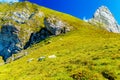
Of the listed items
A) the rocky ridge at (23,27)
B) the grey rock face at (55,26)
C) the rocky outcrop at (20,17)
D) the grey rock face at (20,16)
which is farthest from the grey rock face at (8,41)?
the grey rock face at (55,26)

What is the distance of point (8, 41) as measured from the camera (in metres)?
145

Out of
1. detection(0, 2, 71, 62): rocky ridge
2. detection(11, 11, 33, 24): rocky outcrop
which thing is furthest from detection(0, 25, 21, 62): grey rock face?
detection(11, 11, 33, 24): rocky outcrop

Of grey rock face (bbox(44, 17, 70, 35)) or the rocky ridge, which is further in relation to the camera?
the rocky ridge

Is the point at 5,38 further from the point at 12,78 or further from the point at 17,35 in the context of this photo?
the point at 12,78

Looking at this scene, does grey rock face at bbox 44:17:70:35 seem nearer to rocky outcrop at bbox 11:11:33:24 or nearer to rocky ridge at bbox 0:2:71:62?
rocky ridge at bbox 0:2:71:62

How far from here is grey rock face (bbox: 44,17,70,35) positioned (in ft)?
366

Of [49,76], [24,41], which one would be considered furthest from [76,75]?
[24,41]

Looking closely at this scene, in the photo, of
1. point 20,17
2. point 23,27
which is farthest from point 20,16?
point 23,27

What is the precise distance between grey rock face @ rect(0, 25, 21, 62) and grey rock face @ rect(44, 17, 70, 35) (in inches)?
1118

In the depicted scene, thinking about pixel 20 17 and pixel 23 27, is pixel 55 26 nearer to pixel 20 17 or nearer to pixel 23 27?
pixel 23 27

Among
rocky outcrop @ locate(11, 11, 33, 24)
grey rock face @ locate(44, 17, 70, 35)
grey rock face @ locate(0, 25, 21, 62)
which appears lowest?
grey rock face @ locate(0, 25, 21, 62)

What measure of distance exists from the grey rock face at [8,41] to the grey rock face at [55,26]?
28.4 metres

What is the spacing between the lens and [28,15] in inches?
6457

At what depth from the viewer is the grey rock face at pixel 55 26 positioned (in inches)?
4387
